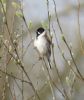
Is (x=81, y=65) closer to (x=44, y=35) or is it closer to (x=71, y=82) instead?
(x=44, y=35)

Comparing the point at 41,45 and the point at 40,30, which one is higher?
the point at 40,30

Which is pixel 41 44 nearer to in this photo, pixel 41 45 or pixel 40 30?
pixel 41 45

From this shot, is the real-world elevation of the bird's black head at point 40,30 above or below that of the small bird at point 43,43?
above

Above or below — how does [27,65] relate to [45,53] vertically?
below

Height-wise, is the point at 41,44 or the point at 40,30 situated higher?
the point at 40,30

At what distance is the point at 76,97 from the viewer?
713 centimetres

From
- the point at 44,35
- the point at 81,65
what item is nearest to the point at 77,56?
the point at 81,65

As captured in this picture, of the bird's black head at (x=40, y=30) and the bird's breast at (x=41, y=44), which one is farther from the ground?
the bird's black head at (x=40, y=30)

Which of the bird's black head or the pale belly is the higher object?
the bird's black head

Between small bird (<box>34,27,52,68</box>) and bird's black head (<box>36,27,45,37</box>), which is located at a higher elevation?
bird's black head (<box>36,27,45,37</box>)

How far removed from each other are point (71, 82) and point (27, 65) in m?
4.25

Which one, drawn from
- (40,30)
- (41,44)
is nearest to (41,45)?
(41,44)

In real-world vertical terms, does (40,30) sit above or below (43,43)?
above

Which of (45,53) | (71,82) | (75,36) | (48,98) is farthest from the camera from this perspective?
(75,36)
